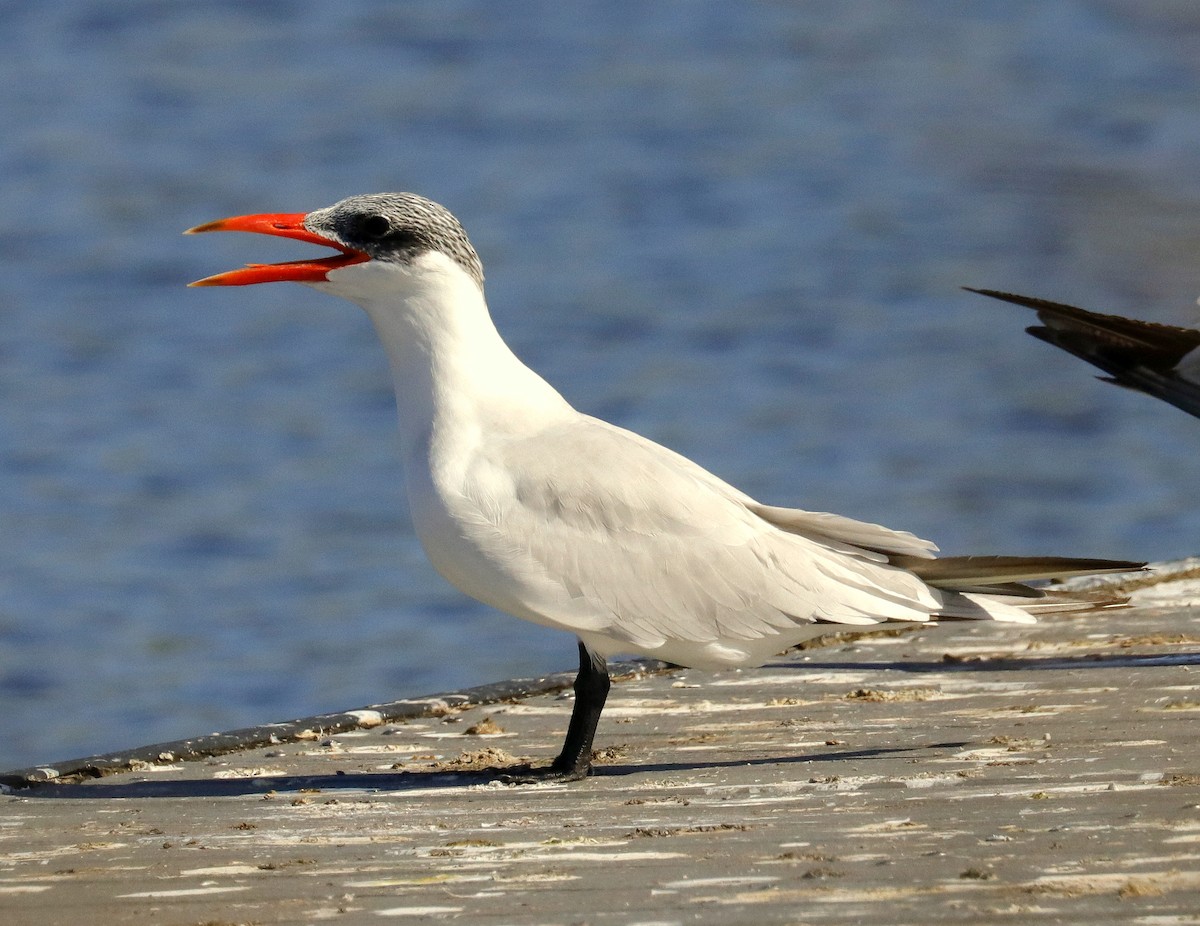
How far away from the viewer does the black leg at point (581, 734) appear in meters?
5.16

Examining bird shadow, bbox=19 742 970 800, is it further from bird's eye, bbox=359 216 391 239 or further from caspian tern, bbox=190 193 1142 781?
bird's eye, bbox=359 216 391 239

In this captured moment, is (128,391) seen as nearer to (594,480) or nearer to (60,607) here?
(60,607)

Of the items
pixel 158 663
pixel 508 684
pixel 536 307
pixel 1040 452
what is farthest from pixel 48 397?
pixel 508 684

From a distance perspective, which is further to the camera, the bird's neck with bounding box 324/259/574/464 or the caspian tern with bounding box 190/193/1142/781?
the bird's neck with bounding box 324/259/574/464

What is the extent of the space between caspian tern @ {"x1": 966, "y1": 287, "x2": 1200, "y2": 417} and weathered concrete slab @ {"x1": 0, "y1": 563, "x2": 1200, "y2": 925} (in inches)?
34.3

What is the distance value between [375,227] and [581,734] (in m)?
1.40

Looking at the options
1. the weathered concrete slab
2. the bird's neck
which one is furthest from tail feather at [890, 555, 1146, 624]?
the bird's neck

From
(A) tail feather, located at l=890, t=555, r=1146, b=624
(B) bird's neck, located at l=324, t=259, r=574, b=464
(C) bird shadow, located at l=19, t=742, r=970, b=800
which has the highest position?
(B) bird's neck, located at l=324, t=259, r=574, b=464

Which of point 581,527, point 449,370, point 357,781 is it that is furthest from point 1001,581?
point 357,781

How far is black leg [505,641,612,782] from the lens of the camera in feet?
16.9

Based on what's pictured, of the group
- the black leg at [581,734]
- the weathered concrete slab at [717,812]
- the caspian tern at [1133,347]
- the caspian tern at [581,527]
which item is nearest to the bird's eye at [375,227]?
the caspian tern at [581,527]

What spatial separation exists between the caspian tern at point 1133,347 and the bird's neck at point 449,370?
6.75 ft

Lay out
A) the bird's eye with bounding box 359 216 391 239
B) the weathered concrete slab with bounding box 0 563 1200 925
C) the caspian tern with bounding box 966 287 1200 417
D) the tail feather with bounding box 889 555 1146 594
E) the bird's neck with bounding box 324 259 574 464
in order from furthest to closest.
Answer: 1. the caspian tern with bounding box 966 287 1200 417
2. the bird's eye with bounding box 359 216 391 239
3. the bird's neck with bounding box 324 259 574 464
4. the tail feather with bounding box 889 555 1146 594
5. the weathered concrete slab with bounding box 0 563 1200 925

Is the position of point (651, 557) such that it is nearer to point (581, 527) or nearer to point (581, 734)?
point (581, 527)
